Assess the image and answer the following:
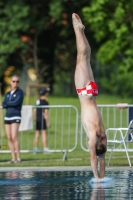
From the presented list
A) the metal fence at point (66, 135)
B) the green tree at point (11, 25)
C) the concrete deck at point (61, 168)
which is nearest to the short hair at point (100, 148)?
the concrete deck at point (61, 168)

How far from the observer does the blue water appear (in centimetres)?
1151

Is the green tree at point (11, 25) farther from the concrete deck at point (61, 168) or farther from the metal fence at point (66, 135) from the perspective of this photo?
the concrete deck at point (61, 168)

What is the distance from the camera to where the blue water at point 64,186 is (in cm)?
1151

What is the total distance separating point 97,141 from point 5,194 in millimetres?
1962

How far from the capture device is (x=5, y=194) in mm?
11852

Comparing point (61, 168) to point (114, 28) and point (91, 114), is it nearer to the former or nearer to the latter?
point (91, 114)

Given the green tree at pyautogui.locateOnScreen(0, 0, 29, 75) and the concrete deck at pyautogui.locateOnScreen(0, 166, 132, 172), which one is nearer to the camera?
the concrete deck at pyautogui.locateOnScreen(0, 166, 132, 172)

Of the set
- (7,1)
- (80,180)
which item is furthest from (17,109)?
(7,1)

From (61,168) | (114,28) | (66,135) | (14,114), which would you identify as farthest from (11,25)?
(61,168)

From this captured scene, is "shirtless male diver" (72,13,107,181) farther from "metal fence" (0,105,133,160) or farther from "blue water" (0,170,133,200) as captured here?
"metal fence" (0,105,133,160)

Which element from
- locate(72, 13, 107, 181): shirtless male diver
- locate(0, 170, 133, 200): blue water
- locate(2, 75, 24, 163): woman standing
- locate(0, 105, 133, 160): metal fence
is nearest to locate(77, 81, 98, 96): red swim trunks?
locate(72, 13, 107, 181): shirtless male diver

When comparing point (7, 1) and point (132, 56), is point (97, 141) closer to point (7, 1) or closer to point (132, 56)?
point (132, 56)

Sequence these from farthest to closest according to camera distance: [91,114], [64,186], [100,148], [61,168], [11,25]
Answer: [11,25]
[61,168]
[100,148]
[91,114]
[64,186]

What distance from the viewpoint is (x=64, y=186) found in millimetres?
12844
